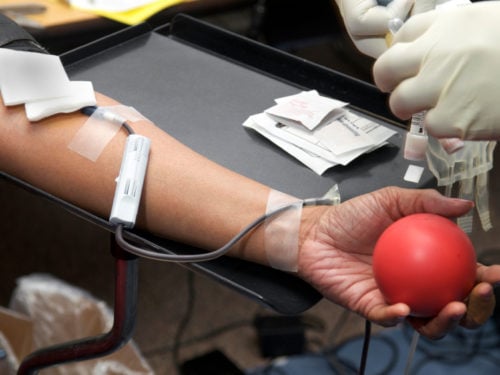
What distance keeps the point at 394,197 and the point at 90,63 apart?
21.3 inches

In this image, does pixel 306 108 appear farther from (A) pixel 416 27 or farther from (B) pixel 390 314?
(B) pixel 390 314

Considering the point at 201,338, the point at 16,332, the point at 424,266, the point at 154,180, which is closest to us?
the point at 424,266

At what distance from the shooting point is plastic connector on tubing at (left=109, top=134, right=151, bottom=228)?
2.86ft

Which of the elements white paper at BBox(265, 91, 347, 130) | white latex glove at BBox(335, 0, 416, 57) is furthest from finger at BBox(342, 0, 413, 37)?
white paper at BBox(265, 91, 347, 130)

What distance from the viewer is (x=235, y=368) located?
5.46 feet

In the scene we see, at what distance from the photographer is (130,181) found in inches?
35.9

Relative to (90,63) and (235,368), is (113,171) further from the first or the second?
(235,368)

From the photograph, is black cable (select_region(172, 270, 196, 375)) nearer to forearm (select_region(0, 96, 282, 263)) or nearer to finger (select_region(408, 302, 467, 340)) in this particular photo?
forearm (select_region(0, 96, 282, 263))

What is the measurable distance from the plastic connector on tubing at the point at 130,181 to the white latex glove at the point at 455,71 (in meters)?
0.33

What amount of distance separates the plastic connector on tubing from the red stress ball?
30 cm

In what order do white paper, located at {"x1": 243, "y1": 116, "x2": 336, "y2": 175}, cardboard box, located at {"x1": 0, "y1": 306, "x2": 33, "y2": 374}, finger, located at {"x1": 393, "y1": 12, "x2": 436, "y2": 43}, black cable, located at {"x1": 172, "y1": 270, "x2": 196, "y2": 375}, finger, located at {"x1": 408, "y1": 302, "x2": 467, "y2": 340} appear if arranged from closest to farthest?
1. finger, located at {"x1": 408, "y1": 302, "x2": 467, "y2": 340}
2. finger, located at {"x1": 393, "y1": 12, "x2": 436, "y2": 43}
3. white paper, located at {"x1": 243, "y1": 116, "x2": 336, "y2": 175}
4. cardboard box, located at {"x1": 0, "y1": 306, "x2": 33, "y2": 374}
5. black cable, located at {"x1": 172, "y1": 270, "x2": 196, "y2": 375}

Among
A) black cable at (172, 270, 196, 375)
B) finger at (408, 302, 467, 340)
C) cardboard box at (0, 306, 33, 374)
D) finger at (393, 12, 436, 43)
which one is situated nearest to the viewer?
finger at (408, 302, 467, 340)

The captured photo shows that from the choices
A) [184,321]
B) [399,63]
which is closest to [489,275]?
[399,63]

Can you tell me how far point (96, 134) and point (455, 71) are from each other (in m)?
0.50
